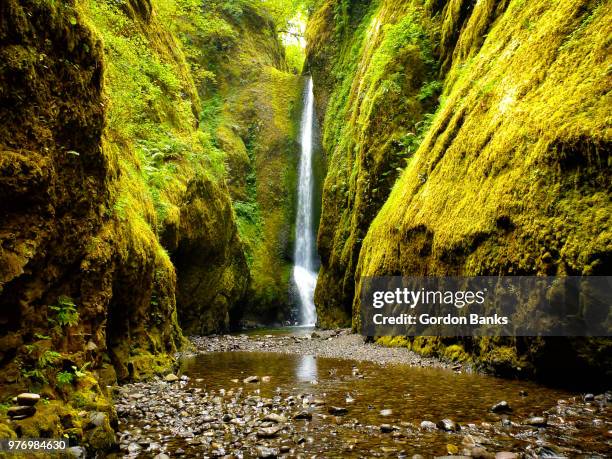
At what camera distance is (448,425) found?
163 inches

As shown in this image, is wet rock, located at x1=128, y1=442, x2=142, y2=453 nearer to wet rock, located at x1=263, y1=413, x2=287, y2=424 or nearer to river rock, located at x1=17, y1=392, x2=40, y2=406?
river rock, located at x1=17, y1=392, x2=40, y2=406

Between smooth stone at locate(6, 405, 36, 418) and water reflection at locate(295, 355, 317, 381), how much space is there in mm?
4746

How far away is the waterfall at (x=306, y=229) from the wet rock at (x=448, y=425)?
18.4 m

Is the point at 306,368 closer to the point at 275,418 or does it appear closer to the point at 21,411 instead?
the point at 275,418

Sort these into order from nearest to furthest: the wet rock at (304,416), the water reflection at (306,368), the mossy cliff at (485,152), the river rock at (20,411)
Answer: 1. the river rock at (20,411)
2. the wet rock at (304,416)
3. the mossy cliff at (485,152)
4. the water reflection at (306,368)

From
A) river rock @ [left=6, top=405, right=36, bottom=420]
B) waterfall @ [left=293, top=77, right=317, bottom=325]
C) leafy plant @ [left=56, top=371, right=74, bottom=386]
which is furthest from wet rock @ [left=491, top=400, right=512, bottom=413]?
waterfall @ [left=293, top=77, right=317, bottom=325]

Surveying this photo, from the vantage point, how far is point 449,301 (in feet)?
26.1

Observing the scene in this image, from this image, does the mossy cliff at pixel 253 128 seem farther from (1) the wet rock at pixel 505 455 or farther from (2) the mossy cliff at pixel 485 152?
(1) the wet rock at pixel 505 455

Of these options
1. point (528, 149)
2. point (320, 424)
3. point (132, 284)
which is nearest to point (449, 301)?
point (528, 149)

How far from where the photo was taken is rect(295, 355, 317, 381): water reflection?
24.5 feet

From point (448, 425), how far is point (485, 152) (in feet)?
→ 16.0

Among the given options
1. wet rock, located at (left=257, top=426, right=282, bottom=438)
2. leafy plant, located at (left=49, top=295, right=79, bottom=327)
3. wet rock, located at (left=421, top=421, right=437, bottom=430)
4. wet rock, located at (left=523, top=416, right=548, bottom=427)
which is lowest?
wet rock, located at (left=257, top=426, right=282, bottom=438)

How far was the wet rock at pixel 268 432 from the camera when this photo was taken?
414 centimetres

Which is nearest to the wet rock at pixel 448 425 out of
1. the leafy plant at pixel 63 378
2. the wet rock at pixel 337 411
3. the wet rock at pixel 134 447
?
the wet rock at pixel 337 411
